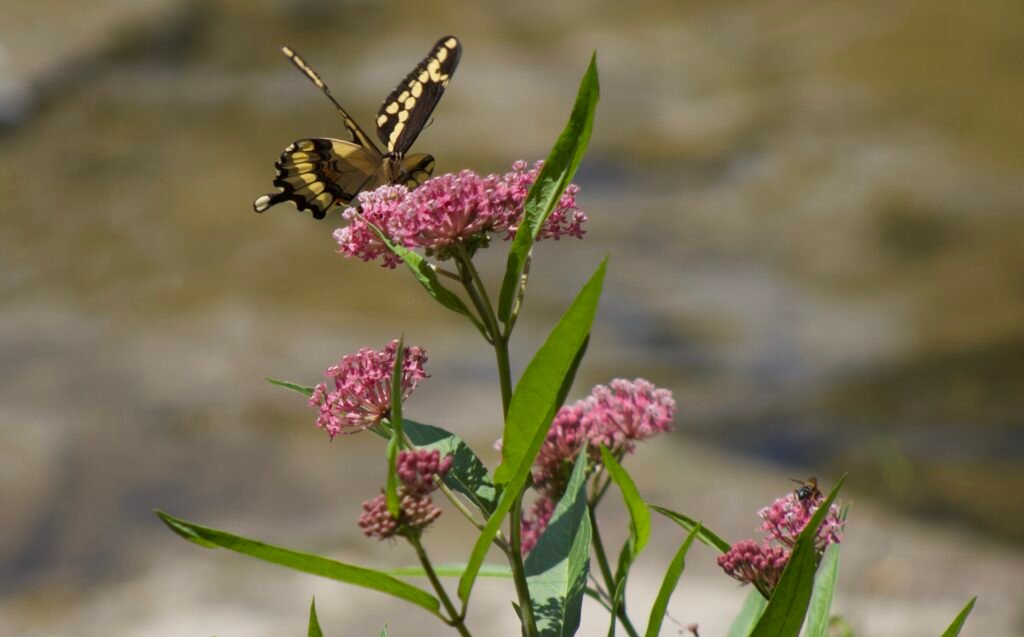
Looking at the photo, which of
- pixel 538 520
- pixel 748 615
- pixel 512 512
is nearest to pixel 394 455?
pixel 512 512

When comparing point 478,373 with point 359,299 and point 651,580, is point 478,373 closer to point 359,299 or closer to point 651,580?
point 359,299

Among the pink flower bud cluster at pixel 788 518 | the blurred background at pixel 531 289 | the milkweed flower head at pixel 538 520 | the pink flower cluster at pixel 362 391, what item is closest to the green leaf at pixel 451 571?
the milkweed flower head at pixel 538 520

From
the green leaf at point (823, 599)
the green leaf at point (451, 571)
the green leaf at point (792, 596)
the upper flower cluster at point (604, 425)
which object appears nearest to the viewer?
the green leaf at point (792, 596)

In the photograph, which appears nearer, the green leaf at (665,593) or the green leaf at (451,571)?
the green leaf at (665,593)

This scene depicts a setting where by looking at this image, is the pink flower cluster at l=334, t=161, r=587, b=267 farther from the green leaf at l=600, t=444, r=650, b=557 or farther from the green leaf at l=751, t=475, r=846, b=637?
the green leaf at l=751, t=475, r=846, b=637

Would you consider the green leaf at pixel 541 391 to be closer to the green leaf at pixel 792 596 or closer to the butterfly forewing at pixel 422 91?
the green leaf at pixel 792 596

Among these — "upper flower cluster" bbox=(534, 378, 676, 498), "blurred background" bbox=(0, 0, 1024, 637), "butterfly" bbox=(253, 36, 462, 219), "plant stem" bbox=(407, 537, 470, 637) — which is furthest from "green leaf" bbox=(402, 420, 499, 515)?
"blurred background" bbox=(0, 0, 1024, 637)
